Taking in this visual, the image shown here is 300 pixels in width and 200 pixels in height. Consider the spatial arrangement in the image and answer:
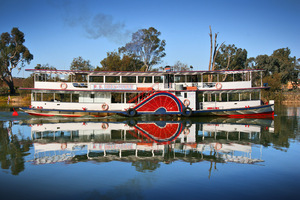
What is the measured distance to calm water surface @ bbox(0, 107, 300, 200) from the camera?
7340 mm

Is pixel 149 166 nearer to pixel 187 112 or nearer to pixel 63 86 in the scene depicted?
pixel 187 112

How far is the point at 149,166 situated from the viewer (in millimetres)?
9695

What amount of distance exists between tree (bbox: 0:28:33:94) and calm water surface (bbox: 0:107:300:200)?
163 feet

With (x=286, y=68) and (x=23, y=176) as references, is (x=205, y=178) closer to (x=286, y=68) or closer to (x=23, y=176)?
(x=23, y=176)

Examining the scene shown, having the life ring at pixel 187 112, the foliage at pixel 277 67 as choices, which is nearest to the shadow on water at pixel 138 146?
the life ring at pixel 187 112

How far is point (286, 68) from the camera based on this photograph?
64.4m

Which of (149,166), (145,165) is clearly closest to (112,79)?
(145,165)

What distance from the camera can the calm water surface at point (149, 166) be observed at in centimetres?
734

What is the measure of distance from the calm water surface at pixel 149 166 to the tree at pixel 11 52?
49.8 m

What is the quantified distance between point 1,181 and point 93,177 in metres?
3.08

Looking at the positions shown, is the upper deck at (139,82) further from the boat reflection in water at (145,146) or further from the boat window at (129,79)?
the boat reflection in water at (145,146)

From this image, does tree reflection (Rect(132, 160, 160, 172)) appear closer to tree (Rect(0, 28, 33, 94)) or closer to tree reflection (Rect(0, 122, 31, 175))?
tree reflection (Rect(0, 122, 31, 175))

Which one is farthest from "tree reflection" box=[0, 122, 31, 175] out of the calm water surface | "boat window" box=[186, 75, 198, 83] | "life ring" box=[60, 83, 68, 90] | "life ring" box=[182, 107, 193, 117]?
"boat window" box=[186, 75, 198, 83]

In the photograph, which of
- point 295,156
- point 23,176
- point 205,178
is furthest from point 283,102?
point 23,176
